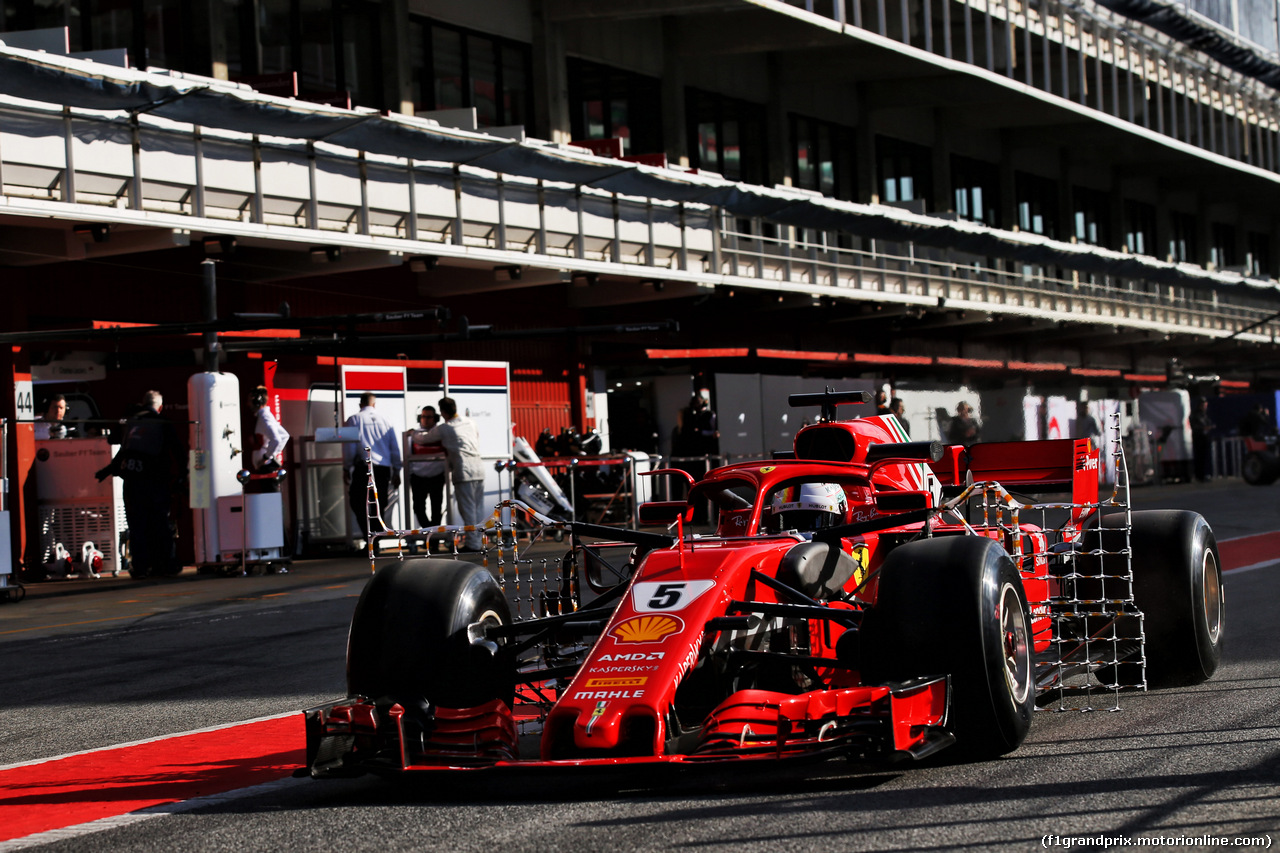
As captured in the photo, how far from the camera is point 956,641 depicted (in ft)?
19.3

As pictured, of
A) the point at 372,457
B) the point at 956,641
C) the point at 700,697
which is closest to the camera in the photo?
the point at 956,641

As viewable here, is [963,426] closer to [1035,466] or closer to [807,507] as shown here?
[1035,466]

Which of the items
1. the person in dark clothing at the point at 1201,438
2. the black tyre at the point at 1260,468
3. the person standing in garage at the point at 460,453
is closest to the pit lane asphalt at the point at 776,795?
the person standing in garage at the point at 460,453

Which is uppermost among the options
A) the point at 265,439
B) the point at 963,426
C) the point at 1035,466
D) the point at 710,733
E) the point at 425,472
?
the point at 265,439

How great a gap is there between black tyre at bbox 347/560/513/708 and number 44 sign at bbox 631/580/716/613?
672mm

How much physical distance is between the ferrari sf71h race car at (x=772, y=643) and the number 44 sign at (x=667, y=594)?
1cm

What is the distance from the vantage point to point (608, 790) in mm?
5750

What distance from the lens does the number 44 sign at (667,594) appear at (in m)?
6.07

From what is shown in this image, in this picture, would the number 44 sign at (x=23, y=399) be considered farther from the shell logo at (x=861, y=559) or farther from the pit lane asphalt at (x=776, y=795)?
the shell logo at (x=861, y=559)

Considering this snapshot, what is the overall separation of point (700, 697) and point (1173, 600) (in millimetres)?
2907

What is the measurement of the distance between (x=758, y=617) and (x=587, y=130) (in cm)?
2413

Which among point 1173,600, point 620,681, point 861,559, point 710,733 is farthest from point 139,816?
point 1173,600

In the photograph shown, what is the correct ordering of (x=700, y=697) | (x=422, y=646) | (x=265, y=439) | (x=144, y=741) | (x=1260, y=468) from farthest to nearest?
(x=1260, y=468) → (x=265, y=439) → (x=144, y=741) → (x=422, y=646) → (x=700, y=697)

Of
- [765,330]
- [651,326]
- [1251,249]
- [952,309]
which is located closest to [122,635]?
[651,326]
